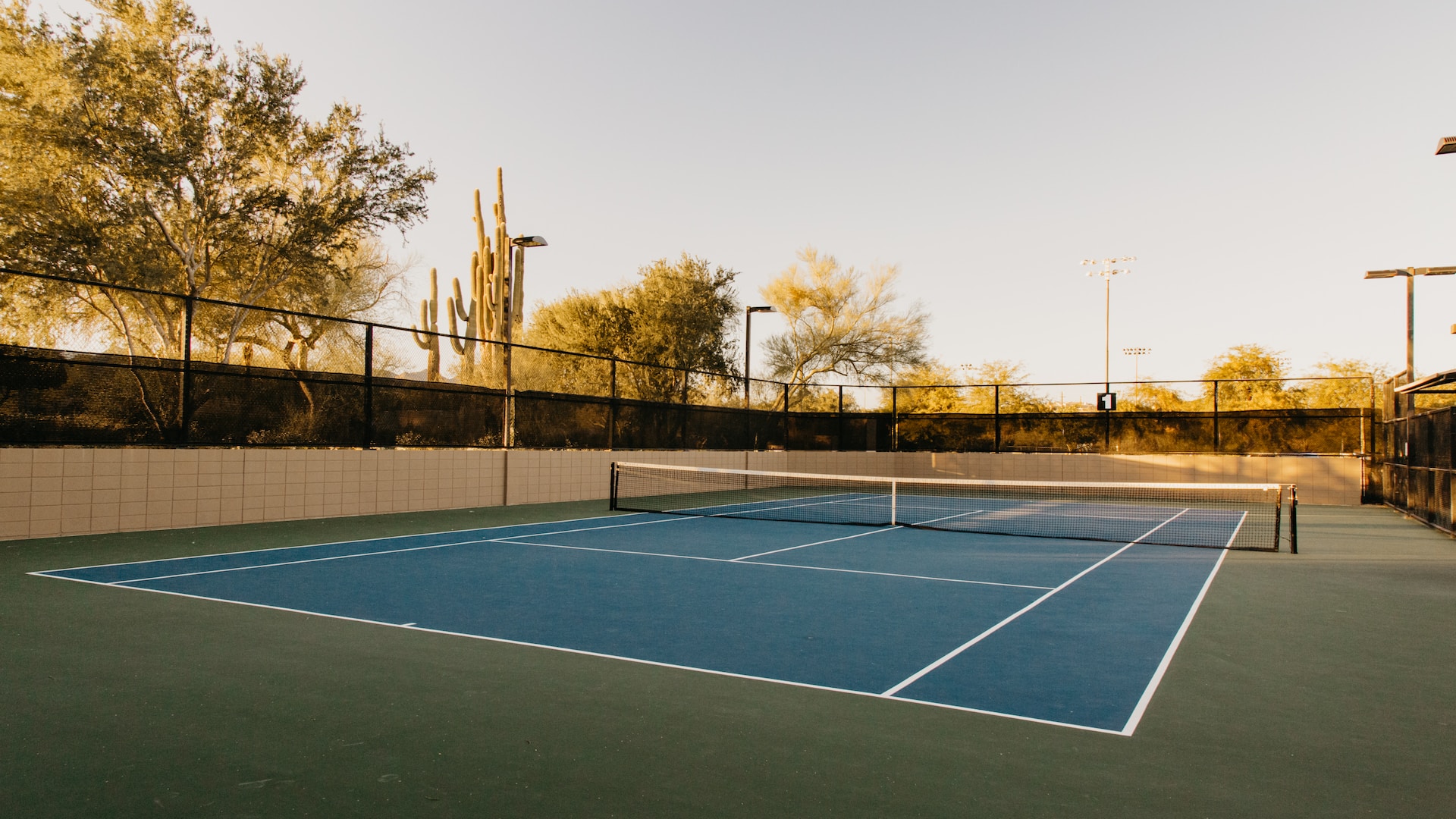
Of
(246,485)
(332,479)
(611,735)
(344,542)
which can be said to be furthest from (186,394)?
(611,735)

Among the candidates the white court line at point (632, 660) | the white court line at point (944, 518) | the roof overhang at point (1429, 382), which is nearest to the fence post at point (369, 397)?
the white court line at point (632, 660)

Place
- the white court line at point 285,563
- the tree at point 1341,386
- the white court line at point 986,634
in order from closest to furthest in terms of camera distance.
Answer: the white court line at point 986,634 → the white court line at point 285,563 → the tree at point 1341,386

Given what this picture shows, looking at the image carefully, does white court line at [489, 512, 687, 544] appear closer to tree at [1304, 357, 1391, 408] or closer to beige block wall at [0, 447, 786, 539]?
beige block wall at [0, 447, 786, 539]

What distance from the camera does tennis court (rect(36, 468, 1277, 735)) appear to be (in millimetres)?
5055

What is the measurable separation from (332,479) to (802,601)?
921 cm

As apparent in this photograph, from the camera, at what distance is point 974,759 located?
3627 millimetres

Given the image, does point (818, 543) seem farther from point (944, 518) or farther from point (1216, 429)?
point (1216, 429)

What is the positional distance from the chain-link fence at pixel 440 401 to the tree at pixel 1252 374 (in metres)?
2.03

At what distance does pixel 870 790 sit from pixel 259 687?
10.3 ft

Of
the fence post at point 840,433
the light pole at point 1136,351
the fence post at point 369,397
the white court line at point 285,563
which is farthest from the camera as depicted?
the light pole at point 1136,351

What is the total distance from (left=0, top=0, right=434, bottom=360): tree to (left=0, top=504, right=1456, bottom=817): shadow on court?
556 inches

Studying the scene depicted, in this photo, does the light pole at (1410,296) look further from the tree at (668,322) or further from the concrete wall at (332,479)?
the tree at (668,322)

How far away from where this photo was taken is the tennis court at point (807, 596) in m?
5.05

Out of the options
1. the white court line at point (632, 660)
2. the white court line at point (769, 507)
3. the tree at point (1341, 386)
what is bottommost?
the white court line at point (769, 507)
